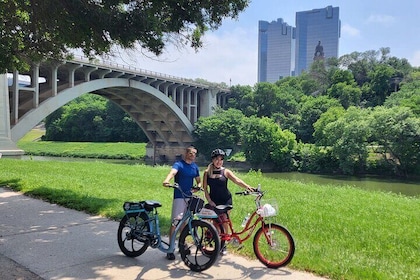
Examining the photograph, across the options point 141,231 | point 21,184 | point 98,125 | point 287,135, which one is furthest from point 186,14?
point 98,125

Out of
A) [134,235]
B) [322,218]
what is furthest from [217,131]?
[134,235]

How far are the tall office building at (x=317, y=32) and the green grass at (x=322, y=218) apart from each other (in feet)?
611

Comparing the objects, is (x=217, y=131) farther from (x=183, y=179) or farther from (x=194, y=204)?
(x=194, y=204)

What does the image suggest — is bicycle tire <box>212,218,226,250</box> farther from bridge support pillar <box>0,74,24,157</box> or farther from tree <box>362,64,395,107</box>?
tree <box>362,64,395,107</box>

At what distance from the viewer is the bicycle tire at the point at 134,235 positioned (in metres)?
4.72

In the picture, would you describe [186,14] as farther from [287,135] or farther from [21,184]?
[287,135]

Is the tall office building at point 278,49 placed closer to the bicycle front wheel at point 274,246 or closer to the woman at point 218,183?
the woman at point 218,183

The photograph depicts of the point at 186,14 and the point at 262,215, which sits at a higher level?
the point at 186,14

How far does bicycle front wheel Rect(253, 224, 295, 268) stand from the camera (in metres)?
4.36

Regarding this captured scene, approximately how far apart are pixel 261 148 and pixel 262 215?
127ft

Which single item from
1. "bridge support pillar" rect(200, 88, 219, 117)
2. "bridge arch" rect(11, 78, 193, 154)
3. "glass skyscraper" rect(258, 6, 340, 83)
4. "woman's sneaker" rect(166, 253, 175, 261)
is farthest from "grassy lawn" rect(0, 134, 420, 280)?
"glass skyscraper" rect(258, 6, 340, 83)

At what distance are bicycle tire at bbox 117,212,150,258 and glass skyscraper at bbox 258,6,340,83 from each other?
189 m

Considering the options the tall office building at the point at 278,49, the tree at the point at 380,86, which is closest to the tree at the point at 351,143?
the tree at the point at 380,86

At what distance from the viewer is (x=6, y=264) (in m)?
4.45
